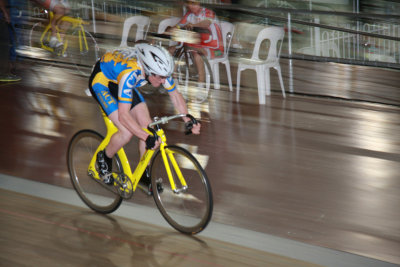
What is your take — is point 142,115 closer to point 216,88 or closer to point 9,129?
point 9,129

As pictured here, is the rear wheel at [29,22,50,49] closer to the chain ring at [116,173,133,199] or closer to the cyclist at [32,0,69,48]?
the cyclist at [32,0,69,48]

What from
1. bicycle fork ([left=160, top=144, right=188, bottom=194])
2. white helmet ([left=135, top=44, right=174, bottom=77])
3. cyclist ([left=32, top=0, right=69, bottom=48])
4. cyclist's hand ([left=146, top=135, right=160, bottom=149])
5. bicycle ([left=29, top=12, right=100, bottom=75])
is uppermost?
cyclist ([left=32, top=0, right=69, bottom=48])

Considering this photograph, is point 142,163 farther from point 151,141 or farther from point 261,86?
point 261,86

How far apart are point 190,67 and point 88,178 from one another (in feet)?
11.1

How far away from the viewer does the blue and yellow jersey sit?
339 centimetres

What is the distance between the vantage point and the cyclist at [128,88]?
3340 millimetres

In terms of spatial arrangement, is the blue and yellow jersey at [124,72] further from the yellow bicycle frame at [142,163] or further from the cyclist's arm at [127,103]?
the yellow bicycle frame at [142,163]

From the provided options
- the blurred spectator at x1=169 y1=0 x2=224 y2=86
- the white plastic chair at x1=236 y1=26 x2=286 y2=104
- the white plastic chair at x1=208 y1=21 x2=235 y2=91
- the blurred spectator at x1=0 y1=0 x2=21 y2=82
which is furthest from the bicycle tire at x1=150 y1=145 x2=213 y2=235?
the blurred spectator at x1=0 y1=0 x2=21 y2=82

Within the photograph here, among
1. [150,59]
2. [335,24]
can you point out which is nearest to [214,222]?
[150,59]

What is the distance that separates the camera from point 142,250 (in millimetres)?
3396

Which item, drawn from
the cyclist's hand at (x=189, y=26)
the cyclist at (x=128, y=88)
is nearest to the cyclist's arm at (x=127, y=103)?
the cyclist at (x=128, y=88)

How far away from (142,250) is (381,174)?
225 centimetres

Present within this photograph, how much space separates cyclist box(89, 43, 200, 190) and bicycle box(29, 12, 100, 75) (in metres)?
5.30

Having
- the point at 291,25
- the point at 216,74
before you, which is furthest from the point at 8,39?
the point at 291,25
